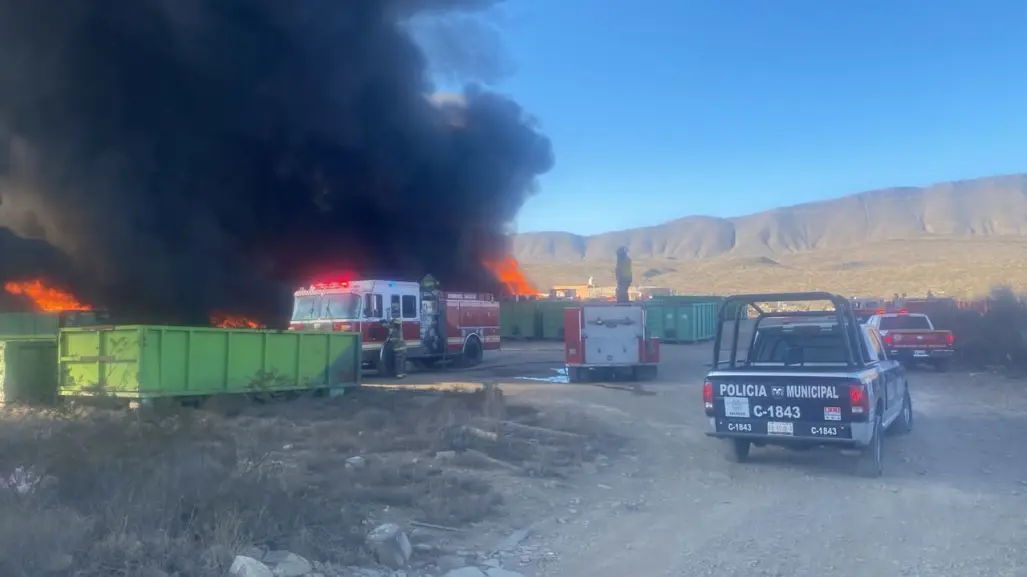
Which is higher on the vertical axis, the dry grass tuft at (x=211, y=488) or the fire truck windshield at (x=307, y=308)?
the fire truck windshield at (x=307, y=308)

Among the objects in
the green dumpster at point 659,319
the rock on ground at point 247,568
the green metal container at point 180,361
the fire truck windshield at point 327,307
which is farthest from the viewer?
the green dumpster at point 659,319

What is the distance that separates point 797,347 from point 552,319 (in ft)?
98.6

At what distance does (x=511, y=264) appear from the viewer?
4600cm

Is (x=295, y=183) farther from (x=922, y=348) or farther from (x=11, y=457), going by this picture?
(x=11, y=457)

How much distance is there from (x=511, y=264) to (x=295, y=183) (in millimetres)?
14574

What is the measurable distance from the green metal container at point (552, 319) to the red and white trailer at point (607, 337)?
19109 mm

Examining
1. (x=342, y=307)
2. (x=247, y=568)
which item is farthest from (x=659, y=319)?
(x=247, y=568)

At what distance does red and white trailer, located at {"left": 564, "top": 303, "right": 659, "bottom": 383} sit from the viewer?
20891 millimetres

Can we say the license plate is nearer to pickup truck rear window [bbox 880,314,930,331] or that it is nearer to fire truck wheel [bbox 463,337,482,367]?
pickup truck rear window [bbox 880,314,930,331]

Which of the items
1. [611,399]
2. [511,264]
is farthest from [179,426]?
[511,264]

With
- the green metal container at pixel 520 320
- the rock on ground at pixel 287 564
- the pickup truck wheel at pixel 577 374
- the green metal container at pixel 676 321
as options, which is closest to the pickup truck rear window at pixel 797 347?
the rock on ground at pixel 287 564

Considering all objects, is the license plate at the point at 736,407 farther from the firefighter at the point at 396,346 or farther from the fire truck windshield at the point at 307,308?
the fire truck windshield at the point at 307,308

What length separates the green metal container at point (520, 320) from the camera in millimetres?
41094

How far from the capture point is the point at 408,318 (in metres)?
23.2
